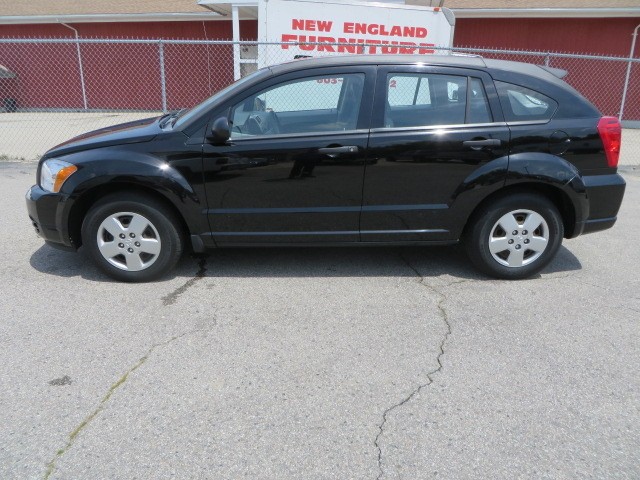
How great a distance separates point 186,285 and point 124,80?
48.0 feet

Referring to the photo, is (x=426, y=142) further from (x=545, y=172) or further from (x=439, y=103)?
(x=545, y=172)

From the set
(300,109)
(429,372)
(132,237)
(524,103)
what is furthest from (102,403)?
(524,103)

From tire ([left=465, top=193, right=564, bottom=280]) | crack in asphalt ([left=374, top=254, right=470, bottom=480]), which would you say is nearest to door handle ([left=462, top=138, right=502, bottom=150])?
tire ([left=465, top=193, right=564, bottom=280])

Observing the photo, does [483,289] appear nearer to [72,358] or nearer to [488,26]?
[72,358]

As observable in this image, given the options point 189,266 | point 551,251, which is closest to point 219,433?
point 189,266

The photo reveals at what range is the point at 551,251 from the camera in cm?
431

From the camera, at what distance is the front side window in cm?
405

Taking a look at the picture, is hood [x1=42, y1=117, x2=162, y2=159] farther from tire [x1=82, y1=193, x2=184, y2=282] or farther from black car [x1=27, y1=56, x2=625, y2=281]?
tire [x1=82, y1=193, x2=184, y2=282]

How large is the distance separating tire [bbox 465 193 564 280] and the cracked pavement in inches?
6.4

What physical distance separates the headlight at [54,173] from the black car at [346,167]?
1cm

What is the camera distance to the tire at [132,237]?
406cm

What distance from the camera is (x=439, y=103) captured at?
13.5 feet

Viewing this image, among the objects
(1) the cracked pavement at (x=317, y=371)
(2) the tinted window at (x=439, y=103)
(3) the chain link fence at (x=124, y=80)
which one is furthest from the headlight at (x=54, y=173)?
(3) the chain link fence at (x=124, y=80)

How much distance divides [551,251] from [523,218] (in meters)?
0.36
